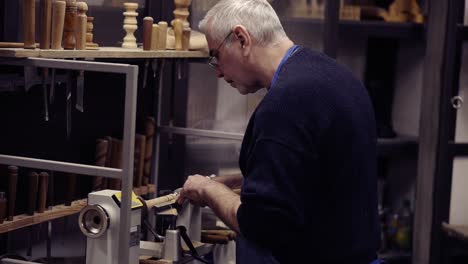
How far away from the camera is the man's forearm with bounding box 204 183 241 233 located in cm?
214

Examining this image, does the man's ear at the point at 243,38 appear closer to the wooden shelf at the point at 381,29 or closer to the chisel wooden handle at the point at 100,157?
the chisel wooden handle at the point at 100,157

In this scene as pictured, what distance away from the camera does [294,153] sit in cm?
196

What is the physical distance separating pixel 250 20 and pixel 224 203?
0.47 metres

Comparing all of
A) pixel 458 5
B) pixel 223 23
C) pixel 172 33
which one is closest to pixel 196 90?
pixel 172 33

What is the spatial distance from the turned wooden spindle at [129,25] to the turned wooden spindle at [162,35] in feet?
0.29

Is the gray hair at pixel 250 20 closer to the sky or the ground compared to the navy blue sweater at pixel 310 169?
closer to the sky

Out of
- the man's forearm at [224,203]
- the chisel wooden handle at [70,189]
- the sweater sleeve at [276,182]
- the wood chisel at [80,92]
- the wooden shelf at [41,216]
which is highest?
the wood chisel at [80,92]

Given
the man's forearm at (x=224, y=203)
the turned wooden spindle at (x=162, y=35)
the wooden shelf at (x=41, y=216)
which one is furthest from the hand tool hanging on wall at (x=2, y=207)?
the turned wooden spindle at (x=162, y=35)

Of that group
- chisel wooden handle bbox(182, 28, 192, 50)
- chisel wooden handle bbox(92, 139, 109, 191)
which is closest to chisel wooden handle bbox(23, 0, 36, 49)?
chisel wooden handle bbox(92, 139, 109, 191)

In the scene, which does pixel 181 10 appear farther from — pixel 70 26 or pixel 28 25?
pixel 28 25

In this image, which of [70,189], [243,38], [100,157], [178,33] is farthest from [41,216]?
[243,38]

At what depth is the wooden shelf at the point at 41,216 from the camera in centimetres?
254

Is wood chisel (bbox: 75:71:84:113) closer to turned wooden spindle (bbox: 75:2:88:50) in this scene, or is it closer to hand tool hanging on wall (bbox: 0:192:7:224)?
turned wooden spindle (bbox: 75:2:88:50)

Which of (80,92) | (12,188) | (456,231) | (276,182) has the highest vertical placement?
(80,92)
